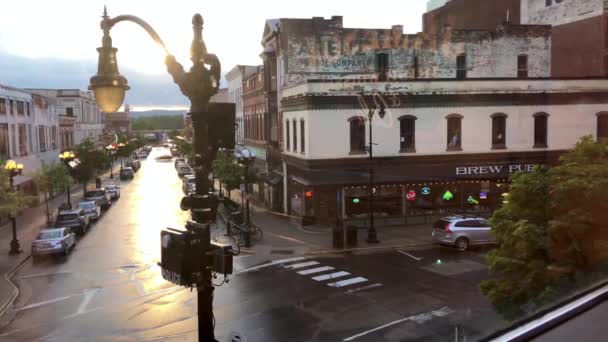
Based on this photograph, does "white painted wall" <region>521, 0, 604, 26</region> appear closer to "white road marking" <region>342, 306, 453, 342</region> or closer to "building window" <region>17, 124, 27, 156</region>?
"white road marking" <region>342, 306, 453, 342</region>

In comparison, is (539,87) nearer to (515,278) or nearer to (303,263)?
(303,263)

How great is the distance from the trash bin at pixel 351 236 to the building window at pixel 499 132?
11578mm

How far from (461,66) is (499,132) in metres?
7.46

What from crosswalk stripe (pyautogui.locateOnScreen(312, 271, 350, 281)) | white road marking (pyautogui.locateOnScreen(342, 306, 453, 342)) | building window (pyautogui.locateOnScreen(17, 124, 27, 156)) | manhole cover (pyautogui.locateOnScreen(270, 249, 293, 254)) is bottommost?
manhole cover (pyautogui.locateOnScreen(270, 249, 293, 254))

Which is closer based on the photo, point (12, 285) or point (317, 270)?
point (12, 285)

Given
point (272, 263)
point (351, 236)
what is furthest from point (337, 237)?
point (272, 263)

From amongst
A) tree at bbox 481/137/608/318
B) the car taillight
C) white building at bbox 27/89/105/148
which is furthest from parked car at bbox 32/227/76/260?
white building at bbox 27/89/105/148

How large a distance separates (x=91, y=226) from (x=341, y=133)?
16.8 meters

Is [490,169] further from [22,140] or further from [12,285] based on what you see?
[22,140]

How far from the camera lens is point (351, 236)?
25.5 metres

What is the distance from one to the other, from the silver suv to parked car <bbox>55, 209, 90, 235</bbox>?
19.5 metres

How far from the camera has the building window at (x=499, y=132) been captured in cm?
3198

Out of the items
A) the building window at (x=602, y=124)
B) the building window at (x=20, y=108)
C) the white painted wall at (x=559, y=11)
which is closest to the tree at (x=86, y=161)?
the building window at (x=20, y=108)

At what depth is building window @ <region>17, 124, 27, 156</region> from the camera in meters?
43.0
